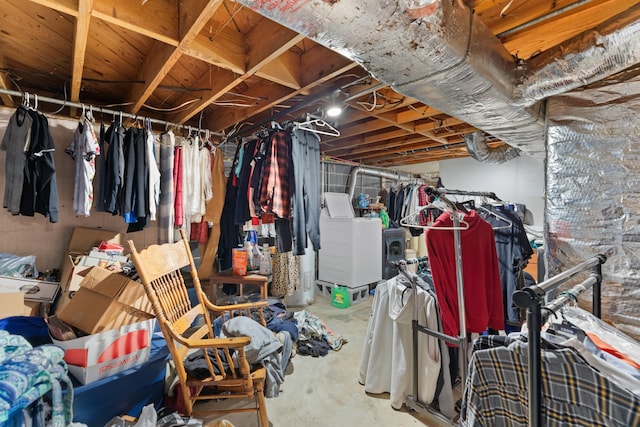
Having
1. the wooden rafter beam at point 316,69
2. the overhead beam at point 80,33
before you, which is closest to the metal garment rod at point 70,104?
the overhead beam at point 80,33

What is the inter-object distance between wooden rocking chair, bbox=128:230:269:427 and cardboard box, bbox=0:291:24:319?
927mm

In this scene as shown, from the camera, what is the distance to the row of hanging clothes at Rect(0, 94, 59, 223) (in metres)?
1.89

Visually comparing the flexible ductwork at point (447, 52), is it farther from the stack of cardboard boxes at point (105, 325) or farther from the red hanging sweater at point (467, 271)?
the stack of cardboard boxes at point (105, 325)

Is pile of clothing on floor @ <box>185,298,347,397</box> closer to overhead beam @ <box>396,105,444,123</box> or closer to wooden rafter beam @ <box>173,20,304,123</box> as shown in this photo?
wooden rafter beam @ <box>173,20,304,123</box>

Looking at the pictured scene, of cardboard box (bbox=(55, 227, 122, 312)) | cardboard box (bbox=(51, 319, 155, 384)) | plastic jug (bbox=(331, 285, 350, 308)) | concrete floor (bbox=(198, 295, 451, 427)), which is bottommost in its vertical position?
concrete floor (bbox=(198, 295, 451, 427))

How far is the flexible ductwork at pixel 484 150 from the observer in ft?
9.99

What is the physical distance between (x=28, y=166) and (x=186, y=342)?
1815 millimetres

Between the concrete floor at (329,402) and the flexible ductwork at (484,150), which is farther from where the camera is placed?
the flexible ductwork at (484,150)

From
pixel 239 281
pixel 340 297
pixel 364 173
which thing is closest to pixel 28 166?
pixel 239 281

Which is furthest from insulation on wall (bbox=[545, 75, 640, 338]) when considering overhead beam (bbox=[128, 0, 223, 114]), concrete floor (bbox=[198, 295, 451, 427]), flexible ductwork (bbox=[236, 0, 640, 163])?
overhead beam (bbox=[128, 0, 223, 114])

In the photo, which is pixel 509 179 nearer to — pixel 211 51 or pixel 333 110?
pixel 333 110

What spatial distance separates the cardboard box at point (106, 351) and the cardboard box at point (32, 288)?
2.23 feet

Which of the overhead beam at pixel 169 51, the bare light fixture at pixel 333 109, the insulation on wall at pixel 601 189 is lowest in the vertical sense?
the insulation on wall at pixel 601 189

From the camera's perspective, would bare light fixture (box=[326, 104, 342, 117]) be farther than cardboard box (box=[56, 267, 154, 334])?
Yes
